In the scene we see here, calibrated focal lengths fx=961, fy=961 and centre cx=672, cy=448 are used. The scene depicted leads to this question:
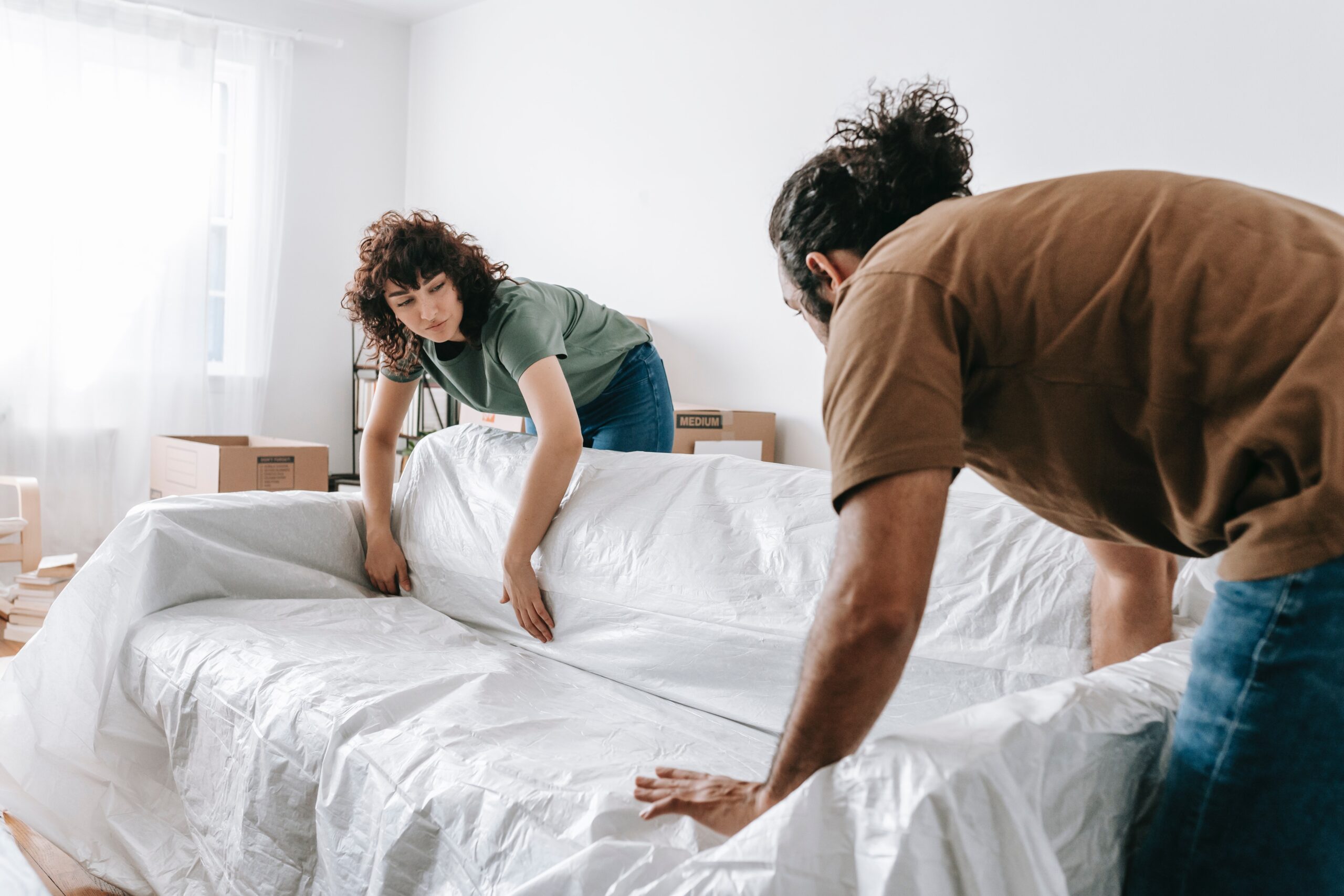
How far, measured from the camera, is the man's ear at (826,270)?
92cm

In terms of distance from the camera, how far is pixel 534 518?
1630 mm

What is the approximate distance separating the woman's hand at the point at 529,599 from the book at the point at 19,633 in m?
2.07

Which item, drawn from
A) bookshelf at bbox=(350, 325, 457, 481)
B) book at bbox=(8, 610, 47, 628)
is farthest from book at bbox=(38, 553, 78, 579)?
bookshelf at bbox=(350, 325, 457, 481)

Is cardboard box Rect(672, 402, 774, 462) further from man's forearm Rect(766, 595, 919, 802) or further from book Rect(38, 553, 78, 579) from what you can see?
man's forearm Rect(766, 595, 919, 802)

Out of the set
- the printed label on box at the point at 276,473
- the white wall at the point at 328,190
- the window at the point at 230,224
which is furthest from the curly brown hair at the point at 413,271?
the white wall at the point at 328,190

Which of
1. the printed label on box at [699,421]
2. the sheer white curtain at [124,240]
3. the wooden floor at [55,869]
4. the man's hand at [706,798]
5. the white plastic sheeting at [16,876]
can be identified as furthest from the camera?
the sheer white curtain at [124,240]

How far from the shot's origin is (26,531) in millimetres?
3072

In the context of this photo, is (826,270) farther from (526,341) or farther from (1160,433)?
(526,341)

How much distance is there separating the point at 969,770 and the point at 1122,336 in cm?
32

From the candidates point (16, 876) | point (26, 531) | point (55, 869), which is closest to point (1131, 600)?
point (16, 876)

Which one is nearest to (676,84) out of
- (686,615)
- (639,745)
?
(686,615)

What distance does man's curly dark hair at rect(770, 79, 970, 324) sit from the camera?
0.92m

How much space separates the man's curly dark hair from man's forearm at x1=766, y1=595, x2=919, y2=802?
380 millimetres

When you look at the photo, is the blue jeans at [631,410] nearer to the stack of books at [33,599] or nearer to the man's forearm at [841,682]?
the man's forearm at [841,682]
